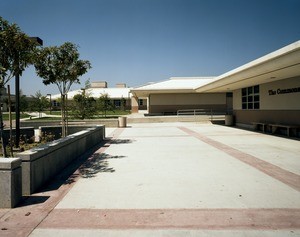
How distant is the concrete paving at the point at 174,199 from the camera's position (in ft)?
12.6

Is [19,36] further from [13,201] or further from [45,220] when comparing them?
[45,220]

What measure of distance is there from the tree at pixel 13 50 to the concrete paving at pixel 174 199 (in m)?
2.65

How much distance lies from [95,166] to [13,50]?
394 centimetres

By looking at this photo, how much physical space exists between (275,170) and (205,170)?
1.90 m

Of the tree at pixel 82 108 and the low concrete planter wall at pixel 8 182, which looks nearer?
the low concrete planter wall at pixel 8 182

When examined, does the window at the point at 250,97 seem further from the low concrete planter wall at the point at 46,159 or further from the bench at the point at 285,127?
the low concrete planter wall at the point at 46,159

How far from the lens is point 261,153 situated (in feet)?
31.0

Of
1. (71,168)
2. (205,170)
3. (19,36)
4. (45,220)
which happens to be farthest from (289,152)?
(19,36)

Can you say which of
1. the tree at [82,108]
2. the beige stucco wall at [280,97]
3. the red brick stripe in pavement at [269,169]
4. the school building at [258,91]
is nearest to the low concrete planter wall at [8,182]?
the red brick stripe in pavement at [269,169]

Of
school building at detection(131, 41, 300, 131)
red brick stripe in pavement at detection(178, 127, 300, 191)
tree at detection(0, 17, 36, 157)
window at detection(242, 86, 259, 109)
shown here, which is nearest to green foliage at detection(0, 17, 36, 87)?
tree at detection(0, 17, 36, 157)

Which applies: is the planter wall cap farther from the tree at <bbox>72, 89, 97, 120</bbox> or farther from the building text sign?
the tree at <bbox>72, 89, 97, 120</bbox>

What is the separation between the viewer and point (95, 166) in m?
7.91

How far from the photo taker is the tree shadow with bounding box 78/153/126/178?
7.04 metres

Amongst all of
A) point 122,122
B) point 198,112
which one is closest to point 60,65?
point 122,122
